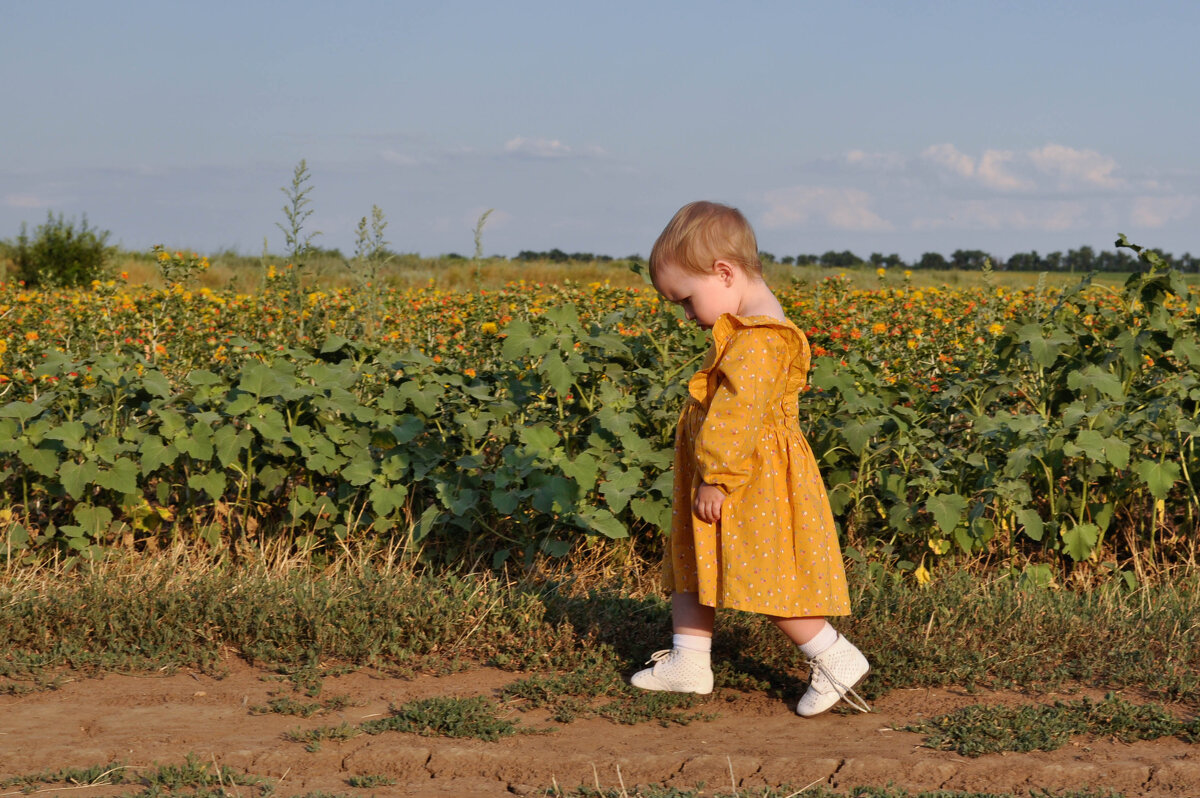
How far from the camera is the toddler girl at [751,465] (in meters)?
3.03

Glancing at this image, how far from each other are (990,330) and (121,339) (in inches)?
173

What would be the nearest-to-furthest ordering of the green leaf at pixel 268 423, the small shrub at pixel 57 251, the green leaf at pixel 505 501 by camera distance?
the green leaf at pixel 505 501, the green leaf at pixel 268 423, the small shrub at pixel 57 251

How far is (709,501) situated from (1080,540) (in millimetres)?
1747

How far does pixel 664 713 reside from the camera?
3180 millimetres

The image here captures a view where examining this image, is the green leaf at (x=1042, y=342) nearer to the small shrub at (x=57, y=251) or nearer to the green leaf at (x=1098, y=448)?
the green leaf at (x=1098, y=448)

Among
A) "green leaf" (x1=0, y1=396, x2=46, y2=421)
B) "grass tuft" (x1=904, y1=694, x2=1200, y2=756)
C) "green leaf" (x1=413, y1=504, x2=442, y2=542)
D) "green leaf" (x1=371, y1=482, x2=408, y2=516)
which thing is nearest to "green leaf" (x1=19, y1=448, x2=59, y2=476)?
"green leaf" (x1=0, y1=396, x2=46, y2=421)

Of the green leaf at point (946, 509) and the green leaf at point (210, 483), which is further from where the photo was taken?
the green leaf at point (210, 483)

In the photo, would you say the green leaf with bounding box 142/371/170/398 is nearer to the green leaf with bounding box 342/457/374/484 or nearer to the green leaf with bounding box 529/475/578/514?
the green leaf with bounding box 342/457/374/484

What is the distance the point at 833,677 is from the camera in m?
3.14

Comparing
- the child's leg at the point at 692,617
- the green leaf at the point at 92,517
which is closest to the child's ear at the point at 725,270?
the child's leg at the point at 692,617

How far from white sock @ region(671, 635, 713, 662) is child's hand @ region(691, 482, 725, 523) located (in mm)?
406

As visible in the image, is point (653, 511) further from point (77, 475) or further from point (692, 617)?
point (77, 475)

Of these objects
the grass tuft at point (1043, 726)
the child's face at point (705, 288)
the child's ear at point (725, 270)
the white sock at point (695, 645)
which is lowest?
the grass tuft at point (1043, 726)

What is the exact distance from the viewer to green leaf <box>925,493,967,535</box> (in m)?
3.94
